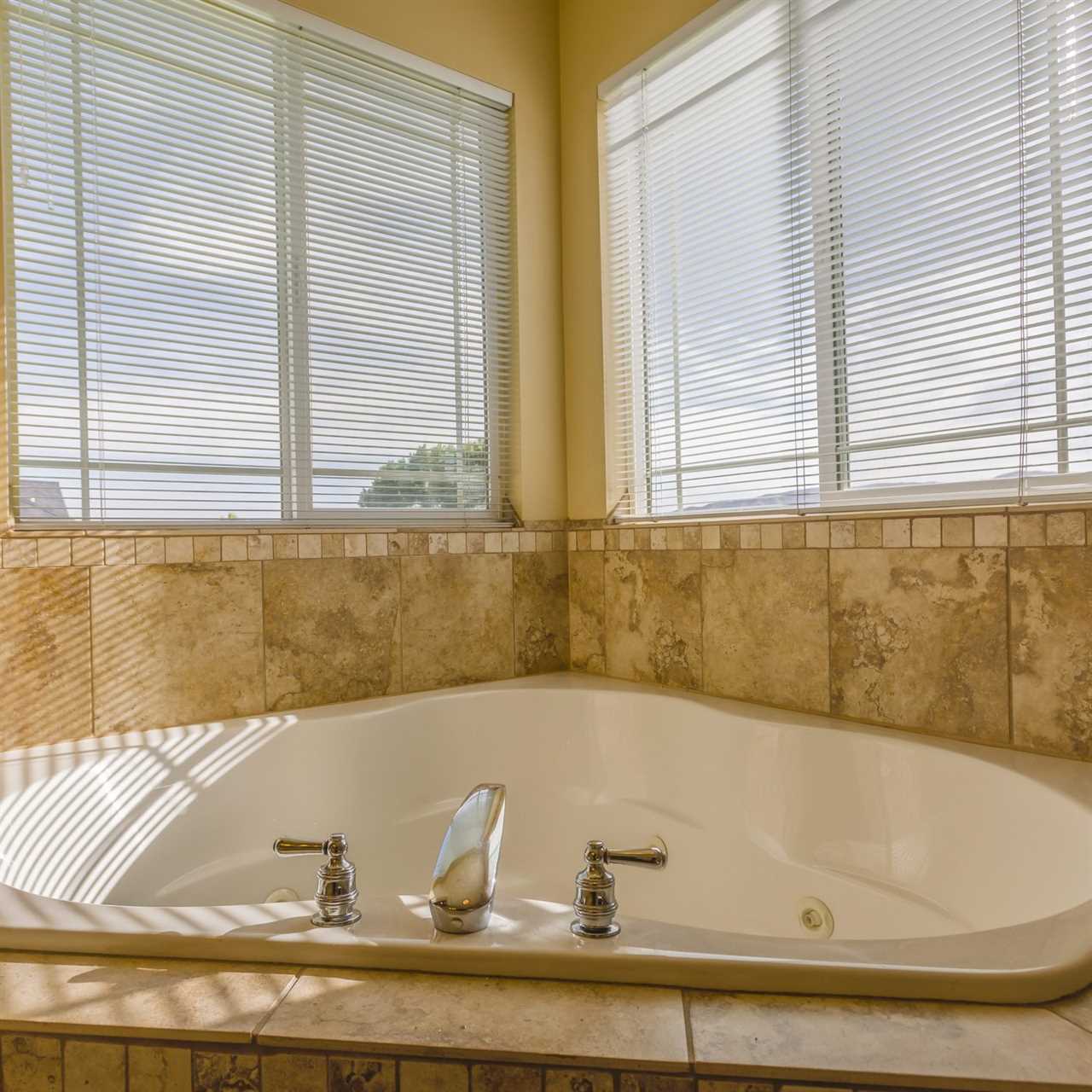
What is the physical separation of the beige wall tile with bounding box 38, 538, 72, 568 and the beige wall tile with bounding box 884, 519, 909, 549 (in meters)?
1.79

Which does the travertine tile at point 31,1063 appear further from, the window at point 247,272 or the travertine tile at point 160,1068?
the window at point 247,272

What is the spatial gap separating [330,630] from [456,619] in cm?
38

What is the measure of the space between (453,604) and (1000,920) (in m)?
1.54

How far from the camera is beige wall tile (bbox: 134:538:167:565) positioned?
1.94 m

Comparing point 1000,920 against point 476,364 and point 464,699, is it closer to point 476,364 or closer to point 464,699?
point 464,699

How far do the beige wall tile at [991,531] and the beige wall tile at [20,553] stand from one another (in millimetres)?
1962

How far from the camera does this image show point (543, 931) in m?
0.93

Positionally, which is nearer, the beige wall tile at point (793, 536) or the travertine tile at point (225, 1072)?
the travertine tile at point (225, 1072)

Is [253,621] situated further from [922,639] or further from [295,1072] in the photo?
[922,639]

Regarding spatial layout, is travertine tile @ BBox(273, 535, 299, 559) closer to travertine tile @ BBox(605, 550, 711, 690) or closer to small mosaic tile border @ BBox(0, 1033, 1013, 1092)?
travertine tile @ BBox(605, 550, 711, 690)

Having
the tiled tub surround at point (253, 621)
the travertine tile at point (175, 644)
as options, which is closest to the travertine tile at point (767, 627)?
the tiled tub surround at point (253, 621)

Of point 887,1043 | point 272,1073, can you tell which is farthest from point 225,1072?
point 887,1043

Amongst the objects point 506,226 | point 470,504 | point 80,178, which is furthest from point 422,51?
point 470,504

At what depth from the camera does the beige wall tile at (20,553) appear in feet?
5.81
